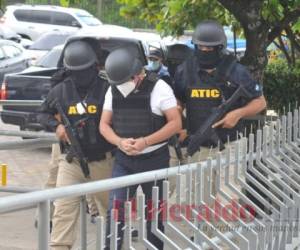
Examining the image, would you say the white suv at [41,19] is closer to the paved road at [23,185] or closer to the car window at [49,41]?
the car window at [49,41]

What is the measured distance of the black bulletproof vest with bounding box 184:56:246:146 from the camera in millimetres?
5531

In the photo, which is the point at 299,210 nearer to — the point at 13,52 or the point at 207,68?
the point at 207,68

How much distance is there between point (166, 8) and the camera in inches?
286

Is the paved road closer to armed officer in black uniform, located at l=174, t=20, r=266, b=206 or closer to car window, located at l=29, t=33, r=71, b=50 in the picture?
armed officer in black uniform, located at l=174, t=20, r=266, b=206

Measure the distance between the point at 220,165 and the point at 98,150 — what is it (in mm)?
1602

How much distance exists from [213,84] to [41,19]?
26649 mm

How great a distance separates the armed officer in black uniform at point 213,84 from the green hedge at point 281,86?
3509 mm

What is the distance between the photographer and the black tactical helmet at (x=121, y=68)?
488 centimetres

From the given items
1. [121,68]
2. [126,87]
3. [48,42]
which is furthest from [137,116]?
[48,42]

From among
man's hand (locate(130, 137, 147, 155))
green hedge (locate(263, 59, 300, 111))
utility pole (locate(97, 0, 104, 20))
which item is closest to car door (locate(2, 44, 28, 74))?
green hedge (locate(263, 59, 300, 111))

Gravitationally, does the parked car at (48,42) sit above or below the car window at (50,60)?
below

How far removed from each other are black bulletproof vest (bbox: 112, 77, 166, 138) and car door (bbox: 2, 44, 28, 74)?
13.3 metres

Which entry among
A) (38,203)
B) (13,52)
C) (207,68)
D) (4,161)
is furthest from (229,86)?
(13,52)

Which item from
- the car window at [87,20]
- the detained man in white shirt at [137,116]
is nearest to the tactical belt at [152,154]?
the detained man in white shirt at [137,116]
